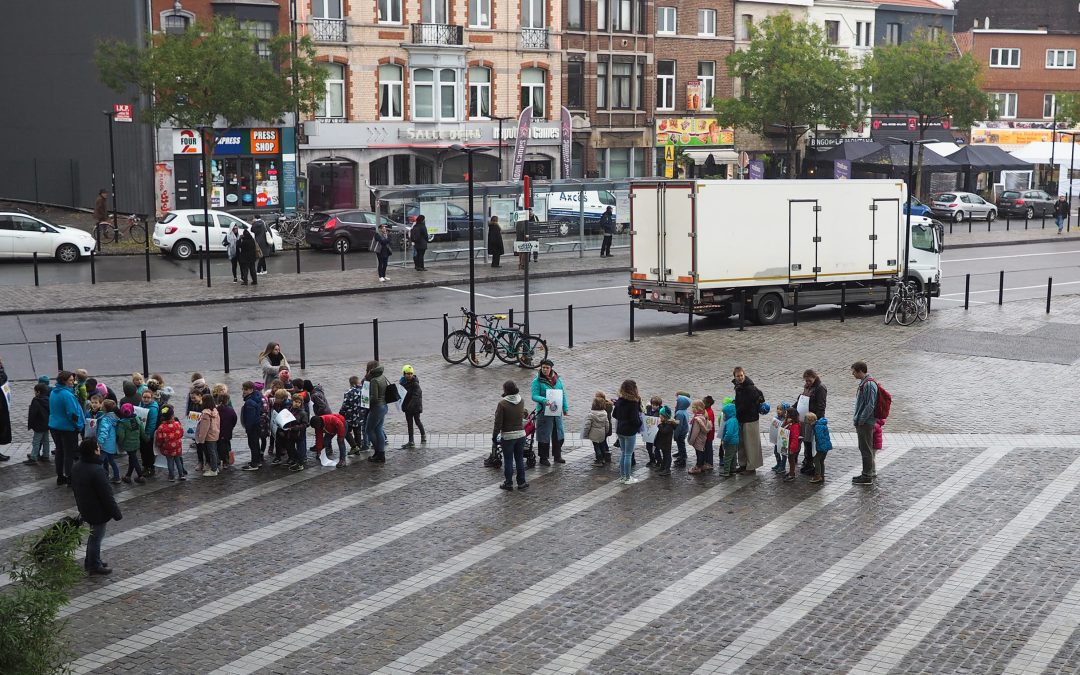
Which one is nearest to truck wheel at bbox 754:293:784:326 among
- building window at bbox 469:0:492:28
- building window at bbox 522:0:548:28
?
building window at bbox 469:0:492:28

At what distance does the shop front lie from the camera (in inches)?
1847

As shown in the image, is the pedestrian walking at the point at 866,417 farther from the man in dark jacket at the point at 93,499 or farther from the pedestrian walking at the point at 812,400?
the man in dark jacket at the point at 93,499

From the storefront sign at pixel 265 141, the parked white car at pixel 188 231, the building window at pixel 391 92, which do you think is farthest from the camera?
the building window at pixel 391 92

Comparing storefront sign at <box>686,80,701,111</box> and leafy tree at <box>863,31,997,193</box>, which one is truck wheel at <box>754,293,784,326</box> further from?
leafy tree at <box>863,31,997,193</box>

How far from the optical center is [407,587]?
12.0m

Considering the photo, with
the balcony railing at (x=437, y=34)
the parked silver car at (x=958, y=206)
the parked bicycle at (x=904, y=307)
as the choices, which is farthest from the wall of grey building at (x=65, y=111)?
the parked silver car at (x=958, y=206)

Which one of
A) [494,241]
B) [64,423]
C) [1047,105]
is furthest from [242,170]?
[1047,105]

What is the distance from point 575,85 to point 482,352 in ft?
119

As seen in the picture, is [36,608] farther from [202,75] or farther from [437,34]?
[437,34]

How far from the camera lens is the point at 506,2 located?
Answer: 53.6m

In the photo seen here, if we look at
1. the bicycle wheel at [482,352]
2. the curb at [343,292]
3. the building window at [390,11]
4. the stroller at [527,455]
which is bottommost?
the stroller at [527,455]

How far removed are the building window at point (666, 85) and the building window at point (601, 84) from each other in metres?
3.38

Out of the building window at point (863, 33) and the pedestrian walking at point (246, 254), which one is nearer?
the pedestrian walking at point (246, 254)

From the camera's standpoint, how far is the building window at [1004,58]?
7912 cm
